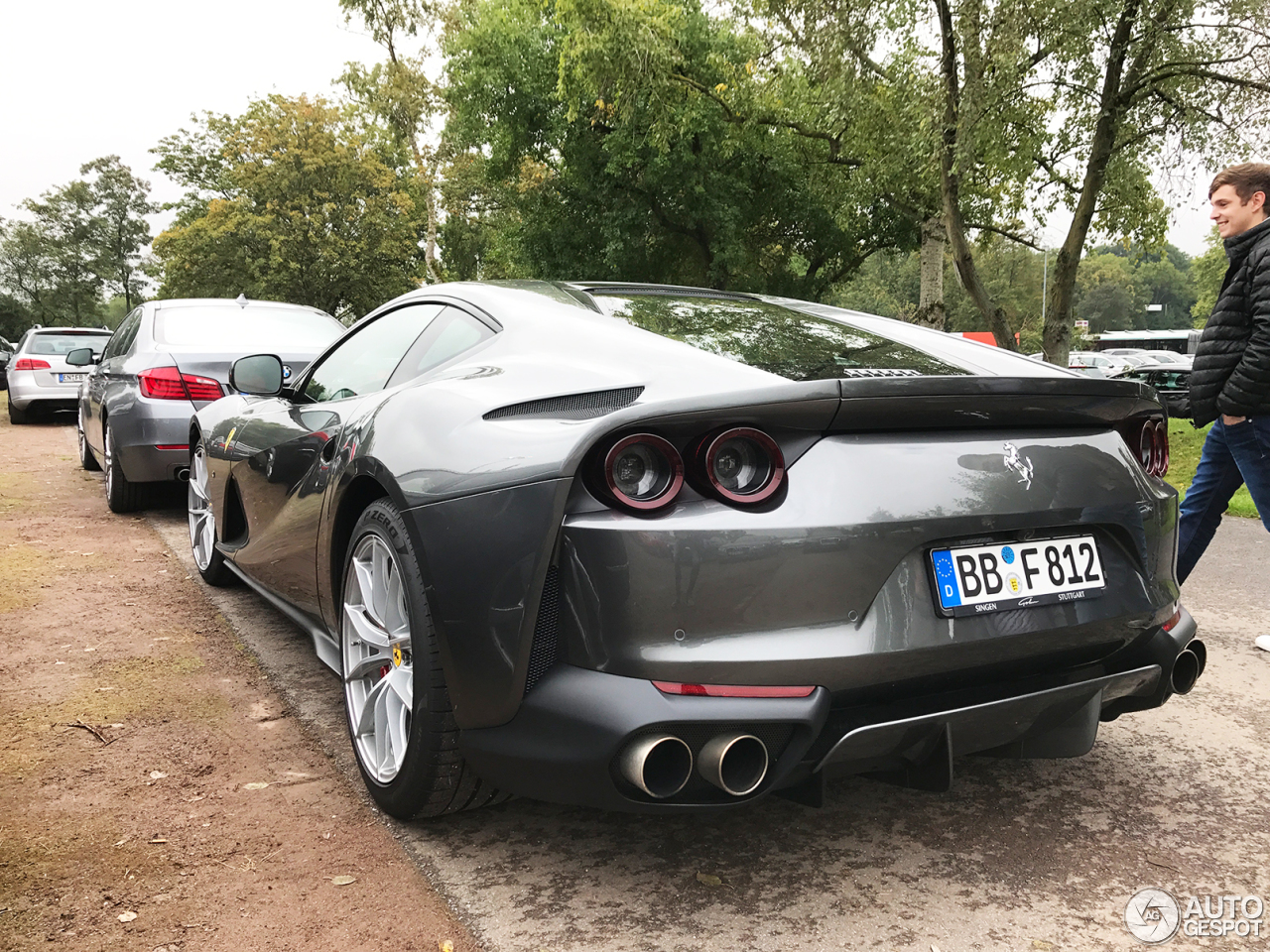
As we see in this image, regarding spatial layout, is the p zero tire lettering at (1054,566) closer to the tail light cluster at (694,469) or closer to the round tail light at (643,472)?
the tail light cluster at (694,469)

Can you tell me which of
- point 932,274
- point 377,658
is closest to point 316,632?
point 377,658

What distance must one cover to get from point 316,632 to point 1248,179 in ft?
12.4

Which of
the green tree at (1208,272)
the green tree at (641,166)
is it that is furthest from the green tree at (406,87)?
the green tree at (1208,272)

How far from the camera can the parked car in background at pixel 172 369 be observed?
6.58 m

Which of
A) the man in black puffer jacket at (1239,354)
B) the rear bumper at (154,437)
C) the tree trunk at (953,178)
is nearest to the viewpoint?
the man in black puffer jacket at (1239,354)

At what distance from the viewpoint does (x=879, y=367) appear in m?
2.30

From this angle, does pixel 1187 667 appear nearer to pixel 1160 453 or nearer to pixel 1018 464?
pixel 1160 453

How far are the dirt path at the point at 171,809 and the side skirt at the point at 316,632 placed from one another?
0.26 metres

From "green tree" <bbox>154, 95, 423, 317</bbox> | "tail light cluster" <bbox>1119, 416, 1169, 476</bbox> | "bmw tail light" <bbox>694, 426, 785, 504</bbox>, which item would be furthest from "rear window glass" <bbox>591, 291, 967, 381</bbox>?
"green tree" <bbox>154, 95, 423, 317</bbox>

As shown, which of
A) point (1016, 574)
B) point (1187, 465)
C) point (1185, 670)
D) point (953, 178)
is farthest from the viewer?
point (953, 178)

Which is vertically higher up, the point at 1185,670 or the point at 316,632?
the point at 1185,670

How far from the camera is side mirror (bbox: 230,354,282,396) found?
3943mm

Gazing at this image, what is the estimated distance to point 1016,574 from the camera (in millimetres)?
2141

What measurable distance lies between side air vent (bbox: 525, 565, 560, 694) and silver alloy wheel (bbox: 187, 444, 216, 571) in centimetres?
323
